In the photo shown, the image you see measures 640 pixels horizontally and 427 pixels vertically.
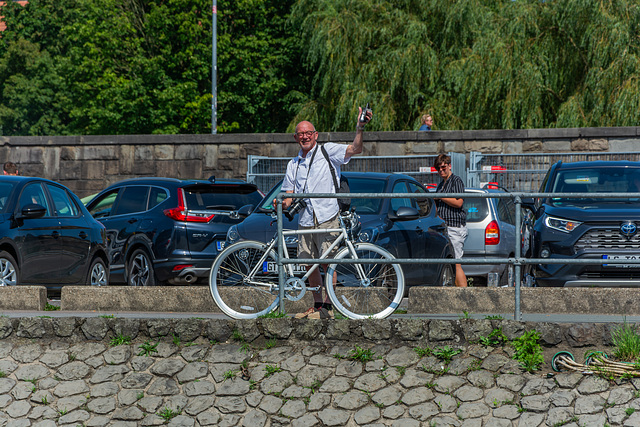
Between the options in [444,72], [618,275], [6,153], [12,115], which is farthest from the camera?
[12,115]

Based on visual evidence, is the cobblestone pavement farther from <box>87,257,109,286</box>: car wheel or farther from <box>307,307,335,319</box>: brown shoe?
<box>87,257,109,286</box>: car wheel

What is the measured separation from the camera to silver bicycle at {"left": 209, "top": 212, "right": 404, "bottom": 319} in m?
8.30

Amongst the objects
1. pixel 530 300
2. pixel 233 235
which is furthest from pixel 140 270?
pixel 530 300

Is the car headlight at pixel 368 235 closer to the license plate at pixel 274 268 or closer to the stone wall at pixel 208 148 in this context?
the license plate at pixel 274 268

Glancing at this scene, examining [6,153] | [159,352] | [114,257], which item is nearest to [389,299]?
[159,352]

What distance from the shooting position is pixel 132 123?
4103 centimetres

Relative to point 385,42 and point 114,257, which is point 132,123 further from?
point 114,257

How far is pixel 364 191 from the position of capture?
436 inches

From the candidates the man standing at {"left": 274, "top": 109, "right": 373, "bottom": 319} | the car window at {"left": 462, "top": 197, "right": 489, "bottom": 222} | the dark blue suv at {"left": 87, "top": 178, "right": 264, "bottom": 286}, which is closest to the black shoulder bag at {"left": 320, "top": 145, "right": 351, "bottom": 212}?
the man standing at {"left": 274, "top": 109, "right": 373, "bottom": 319}

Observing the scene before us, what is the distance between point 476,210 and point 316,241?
5.92 metres

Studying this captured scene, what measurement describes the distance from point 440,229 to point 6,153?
15.4 m

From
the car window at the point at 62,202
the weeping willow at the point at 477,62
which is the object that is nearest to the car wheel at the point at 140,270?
the car window at the point at 62,202

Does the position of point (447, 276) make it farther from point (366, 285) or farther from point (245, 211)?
point (366, 285)

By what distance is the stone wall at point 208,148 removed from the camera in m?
20.1
